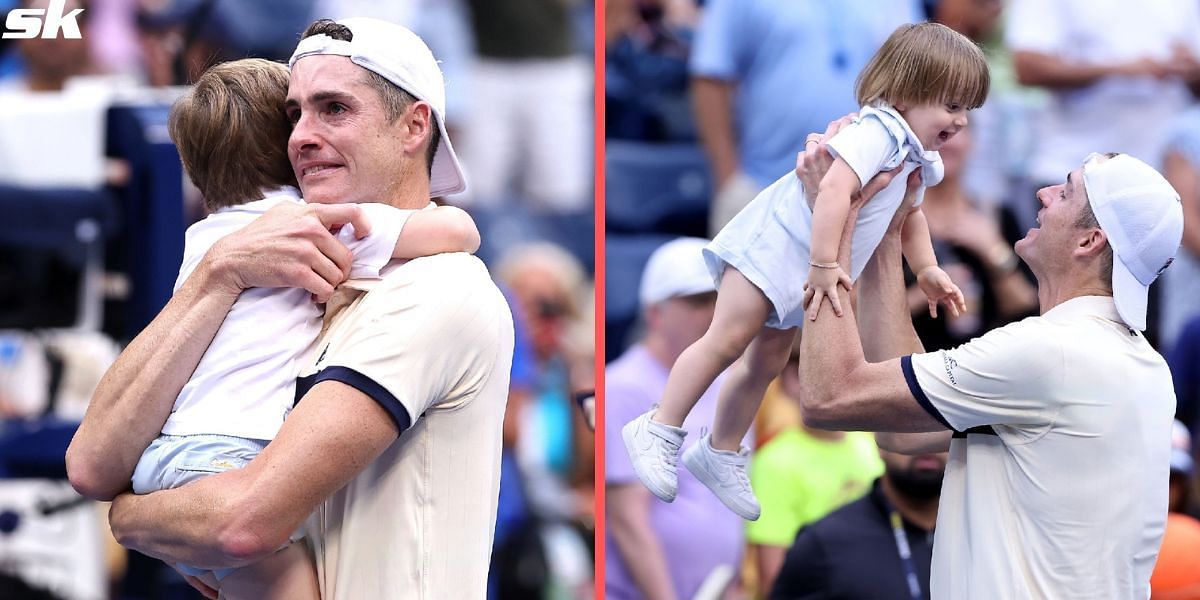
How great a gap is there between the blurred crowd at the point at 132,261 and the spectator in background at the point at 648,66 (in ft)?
1.58

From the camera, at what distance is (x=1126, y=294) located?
296 cm

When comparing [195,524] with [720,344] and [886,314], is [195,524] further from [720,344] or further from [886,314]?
[886,314]

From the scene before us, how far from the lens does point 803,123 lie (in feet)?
18.4

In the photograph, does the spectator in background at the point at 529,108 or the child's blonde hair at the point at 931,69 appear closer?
the child's blonde hair at the point at 931,69

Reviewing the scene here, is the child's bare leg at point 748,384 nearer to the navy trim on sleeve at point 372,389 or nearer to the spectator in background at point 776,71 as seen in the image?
the navy trim on sleeve at point 372,389

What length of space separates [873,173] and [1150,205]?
537mm

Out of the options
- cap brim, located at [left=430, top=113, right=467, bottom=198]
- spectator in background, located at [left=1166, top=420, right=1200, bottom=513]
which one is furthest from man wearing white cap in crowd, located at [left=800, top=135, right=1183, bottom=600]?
spectator in background, located at [left=1166, top=420, right=1200, bottom=513]

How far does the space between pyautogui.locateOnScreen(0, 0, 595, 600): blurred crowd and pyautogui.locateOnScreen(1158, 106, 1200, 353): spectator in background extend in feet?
7.65

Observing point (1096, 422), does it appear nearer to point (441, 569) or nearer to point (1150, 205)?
point (1150, 205)

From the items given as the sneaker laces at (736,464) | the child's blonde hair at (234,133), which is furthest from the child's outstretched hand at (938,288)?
the child's blonde hair at (234,133)

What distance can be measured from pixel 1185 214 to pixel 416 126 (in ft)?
14.2

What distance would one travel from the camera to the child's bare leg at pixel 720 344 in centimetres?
316

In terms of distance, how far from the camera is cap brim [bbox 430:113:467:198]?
2926 millimetres

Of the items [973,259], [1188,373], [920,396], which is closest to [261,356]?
[920,396]
